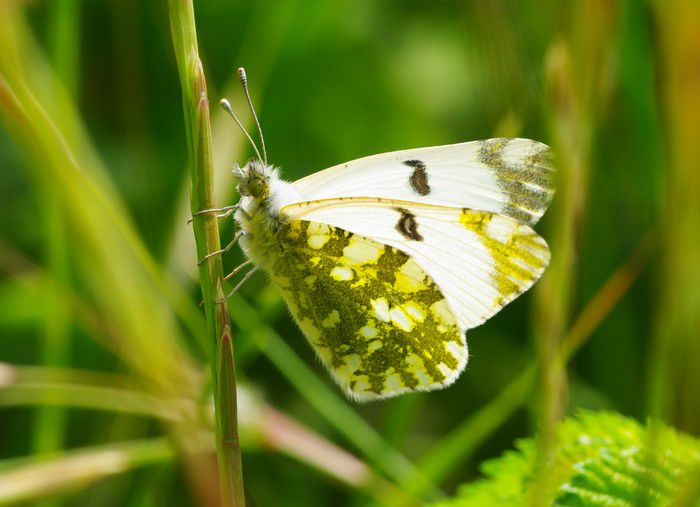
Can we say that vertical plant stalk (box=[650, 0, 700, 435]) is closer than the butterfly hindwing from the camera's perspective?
Yes

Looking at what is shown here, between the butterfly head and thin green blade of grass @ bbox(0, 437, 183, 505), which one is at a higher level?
the butterfly head

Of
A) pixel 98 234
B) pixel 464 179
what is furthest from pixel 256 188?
pixel 464 179

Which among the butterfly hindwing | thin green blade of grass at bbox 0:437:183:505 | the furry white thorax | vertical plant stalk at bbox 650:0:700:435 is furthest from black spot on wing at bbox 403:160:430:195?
vertical plant stalk at bbox 650:0:700:435

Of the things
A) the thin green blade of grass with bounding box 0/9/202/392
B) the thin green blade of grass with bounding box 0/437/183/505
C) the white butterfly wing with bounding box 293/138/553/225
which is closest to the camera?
the thin green blade of grass with bounding box 0/9/202/392

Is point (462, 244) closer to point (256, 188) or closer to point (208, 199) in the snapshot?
point (256, 188)

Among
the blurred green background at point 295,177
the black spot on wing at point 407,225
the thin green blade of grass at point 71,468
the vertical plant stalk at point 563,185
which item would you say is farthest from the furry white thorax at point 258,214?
the vertical plant stalk at point 563,185

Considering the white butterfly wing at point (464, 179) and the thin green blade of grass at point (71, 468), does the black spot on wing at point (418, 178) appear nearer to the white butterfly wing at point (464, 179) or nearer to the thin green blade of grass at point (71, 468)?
the white butterfly wing at point (464, 179)

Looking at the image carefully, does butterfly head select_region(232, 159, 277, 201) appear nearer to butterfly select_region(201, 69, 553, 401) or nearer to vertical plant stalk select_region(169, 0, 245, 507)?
butterfly select_region(201, 69, 553, 401)
